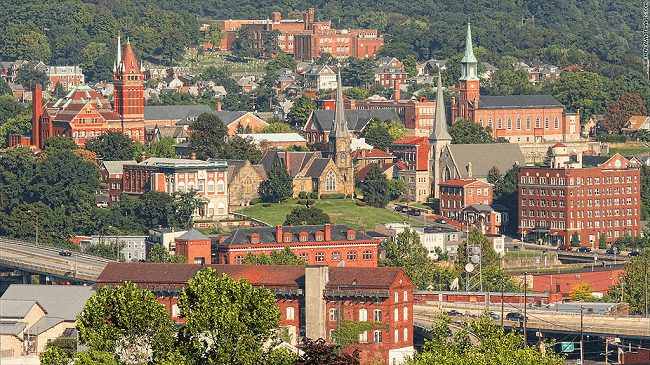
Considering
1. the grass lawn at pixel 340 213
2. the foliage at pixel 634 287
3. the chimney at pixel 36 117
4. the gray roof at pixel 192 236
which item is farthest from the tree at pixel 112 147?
the foliage at pixel 634 287

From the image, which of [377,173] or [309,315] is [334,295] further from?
[377,173]

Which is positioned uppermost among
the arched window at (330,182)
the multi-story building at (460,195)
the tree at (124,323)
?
the arched window at (330,182)

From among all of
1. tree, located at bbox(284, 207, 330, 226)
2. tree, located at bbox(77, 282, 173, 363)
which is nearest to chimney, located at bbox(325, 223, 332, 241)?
tree, located at bbox(284, 207, 330, 226)

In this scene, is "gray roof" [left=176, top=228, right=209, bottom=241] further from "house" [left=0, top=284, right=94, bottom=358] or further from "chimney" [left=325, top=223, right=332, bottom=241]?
"house" [left=0, top=284, right=94, bottom=358]

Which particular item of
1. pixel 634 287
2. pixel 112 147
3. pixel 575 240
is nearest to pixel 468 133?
pixel 575 240

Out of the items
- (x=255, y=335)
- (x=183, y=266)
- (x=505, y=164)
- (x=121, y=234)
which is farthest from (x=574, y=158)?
(x=255, y=335)

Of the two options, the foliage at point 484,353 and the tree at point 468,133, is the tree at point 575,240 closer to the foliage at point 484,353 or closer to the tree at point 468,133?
the tree at point 468,133
